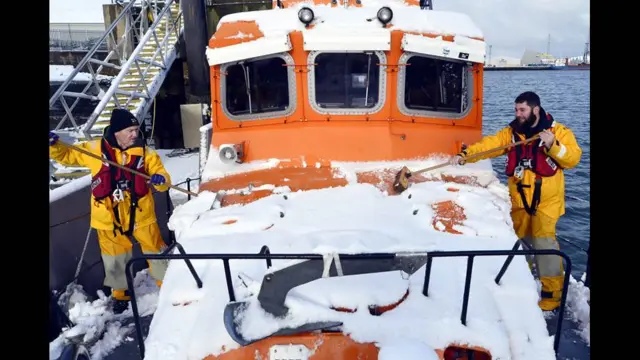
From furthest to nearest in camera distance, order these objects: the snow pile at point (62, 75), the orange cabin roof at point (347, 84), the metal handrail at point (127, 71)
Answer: the snow pile at point (62, 75)
the metal handrail at point (127, 71)
the orange cabin roof at point (347, 84)

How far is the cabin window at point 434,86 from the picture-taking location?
4008 millimetres

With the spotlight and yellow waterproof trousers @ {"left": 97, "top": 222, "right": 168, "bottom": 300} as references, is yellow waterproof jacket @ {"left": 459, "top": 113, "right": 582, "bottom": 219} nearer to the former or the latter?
the spotlight

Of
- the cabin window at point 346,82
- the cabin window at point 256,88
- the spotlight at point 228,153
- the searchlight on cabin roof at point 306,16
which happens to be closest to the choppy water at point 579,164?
the cabin window at point 346,82

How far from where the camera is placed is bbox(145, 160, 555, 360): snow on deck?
2160 millimetres

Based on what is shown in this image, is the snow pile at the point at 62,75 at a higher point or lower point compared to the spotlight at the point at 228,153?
higher

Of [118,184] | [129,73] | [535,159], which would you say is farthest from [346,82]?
[129,73]

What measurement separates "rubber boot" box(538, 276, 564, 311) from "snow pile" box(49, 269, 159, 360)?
3.24 meters

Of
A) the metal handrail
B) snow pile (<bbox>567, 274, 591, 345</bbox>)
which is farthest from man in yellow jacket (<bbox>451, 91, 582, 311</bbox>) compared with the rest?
the metal handrail

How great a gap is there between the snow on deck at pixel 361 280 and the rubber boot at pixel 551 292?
0.89 metres

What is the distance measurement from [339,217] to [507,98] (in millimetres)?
25563

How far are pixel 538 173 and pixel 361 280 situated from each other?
6.82 ft

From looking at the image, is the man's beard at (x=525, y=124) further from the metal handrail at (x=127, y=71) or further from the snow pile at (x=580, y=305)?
the metal handrail at (x=127, y=71)
